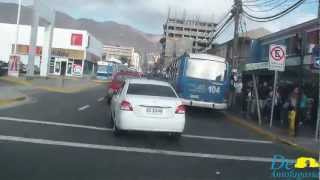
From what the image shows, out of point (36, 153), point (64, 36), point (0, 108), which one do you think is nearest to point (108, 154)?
point (36, 153)

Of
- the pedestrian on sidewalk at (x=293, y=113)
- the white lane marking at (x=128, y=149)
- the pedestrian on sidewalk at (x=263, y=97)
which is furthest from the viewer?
the pedestrian on sidewalk at (x=263, y=97)

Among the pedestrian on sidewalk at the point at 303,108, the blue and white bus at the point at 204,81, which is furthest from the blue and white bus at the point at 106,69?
the pedestrian on sidewalk at the point at 303,108

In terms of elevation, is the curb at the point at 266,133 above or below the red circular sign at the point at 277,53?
below

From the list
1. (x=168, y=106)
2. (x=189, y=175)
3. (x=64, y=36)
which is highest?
(x=64, y=36)

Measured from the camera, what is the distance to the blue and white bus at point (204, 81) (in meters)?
27.6

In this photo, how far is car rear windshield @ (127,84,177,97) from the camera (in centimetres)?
1600

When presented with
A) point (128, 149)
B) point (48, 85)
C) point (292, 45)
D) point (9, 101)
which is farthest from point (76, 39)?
point (128, 149)

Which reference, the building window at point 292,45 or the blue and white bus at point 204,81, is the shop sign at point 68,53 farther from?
the blue and white bus at point 204,81

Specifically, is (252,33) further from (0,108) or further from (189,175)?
(189,175)

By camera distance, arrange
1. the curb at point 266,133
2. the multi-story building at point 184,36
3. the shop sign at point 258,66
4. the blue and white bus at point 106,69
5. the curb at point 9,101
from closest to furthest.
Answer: the curb at point 266,133, the curb at point 9,101, the shop sign at point 258,66, the blue and white bus at point 106,69, the multi-story building at point 184,36

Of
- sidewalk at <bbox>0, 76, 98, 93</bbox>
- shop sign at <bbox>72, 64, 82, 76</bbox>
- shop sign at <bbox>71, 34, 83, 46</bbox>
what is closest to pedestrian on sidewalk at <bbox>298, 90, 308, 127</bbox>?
sidewalk at <bbox>0, 76, 98, 93</bbox>

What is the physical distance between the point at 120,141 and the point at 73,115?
6.22 metres

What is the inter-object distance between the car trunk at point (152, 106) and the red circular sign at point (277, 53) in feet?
26.6

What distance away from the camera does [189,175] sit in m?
10.7
